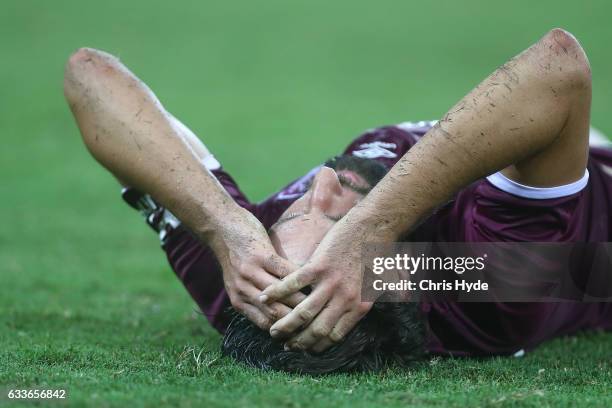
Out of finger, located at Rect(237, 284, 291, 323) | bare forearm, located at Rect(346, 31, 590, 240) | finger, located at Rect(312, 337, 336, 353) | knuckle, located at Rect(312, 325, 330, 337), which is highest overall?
bare forearm, located at Rect(346, 31, 590, 240)

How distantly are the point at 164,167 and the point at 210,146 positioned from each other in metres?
8.58

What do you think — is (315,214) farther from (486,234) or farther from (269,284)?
(486,234)

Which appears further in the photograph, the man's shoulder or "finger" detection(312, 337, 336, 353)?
the man's shoulder

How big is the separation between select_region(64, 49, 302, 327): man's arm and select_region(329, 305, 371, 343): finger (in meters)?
0.18

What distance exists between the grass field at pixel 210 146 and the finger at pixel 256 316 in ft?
0.58

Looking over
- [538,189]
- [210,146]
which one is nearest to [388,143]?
[538,189]

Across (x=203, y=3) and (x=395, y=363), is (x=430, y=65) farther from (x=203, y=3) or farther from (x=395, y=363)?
(x=395, y=363)

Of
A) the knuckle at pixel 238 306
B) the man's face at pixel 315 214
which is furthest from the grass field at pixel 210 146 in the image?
the man's face at pixel 315 214

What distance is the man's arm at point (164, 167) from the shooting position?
3.37 metres

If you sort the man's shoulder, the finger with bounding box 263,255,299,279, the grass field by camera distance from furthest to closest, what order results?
1. the man's shoulder
2. the finger with bounding box 263,255,299,279
3. the grass field

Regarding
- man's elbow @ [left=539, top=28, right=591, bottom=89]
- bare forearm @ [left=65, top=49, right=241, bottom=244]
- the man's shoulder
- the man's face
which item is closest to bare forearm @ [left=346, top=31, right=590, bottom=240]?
man's elbow @ [left=539, top=28, right=591, bottom=89]

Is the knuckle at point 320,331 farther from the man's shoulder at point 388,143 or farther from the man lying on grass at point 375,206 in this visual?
the man's shoulder at point 388,143

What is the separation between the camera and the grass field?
126 inches

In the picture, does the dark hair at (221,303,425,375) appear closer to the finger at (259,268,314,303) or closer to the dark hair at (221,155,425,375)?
the dark hair at (221,155,425,375)
